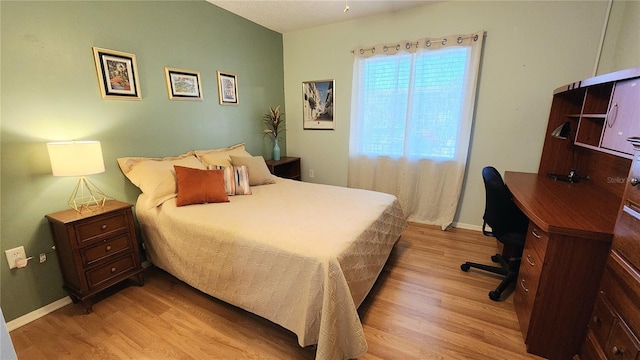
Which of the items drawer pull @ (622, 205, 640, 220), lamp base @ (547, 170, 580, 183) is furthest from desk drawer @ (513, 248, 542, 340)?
lamp base @ (547, 170, 580, 183)

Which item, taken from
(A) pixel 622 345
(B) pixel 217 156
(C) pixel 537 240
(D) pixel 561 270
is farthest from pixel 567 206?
(B) pixel 217 156

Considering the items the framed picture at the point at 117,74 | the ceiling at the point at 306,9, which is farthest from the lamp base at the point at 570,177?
the framed picture at the point at 117,74

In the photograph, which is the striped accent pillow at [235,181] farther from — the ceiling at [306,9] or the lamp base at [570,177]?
the lamp base at [570,177]

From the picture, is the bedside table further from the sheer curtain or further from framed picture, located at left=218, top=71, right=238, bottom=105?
the sheer curtain

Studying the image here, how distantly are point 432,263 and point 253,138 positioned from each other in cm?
266

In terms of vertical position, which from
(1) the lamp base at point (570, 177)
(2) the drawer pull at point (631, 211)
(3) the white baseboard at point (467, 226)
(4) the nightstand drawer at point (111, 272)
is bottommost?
(3) the white baseboard at point (467, 226)

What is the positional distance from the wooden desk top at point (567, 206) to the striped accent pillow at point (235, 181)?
222cm

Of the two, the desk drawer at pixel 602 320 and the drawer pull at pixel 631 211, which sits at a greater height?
the drawer pull at pixel 631 211

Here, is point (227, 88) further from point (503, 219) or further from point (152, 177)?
point (503, 219)

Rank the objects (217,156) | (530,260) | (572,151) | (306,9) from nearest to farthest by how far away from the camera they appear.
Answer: (530,260)
(572,151)
(217,156)
(306,9)

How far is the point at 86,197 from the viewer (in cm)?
207

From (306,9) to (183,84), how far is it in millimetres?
1619

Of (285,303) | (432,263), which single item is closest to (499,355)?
(432,263)

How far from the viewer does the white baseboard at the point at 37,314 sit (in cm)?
177
